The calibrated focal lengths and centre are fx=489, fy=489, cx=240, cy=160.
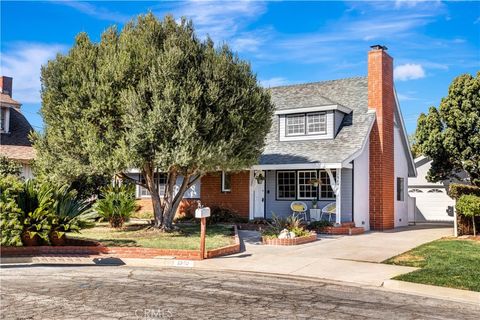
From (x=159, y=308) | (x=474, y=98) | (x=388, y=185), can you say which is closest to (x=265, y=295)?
(x=159, y=308)

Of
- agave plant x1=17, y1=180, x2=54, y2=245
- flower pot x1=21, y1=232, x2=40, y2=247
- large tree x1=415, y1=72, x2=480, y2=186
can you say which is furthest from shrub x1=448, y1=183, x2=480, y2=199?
flower pot x1=21, y1=232, x2=40, y2=247

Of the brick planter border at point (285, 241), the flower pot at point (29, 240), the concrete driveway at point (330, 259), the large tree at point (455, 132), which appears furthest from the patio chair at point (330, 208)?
the flower pot at point (29, 240)

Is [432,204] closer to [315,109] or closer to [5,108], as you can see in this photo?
[315,109]

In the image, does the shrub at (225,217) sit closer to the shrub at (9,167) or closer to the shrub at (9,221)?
the shrub at (9,167)

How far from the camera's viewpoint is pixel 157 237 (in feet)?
54.8

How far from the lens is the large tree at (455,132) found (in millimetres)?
23672

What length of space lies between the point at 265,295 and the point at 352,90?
17446 millimetres

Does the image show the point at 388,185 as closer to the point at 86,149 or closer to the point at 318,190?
the point at 318,190

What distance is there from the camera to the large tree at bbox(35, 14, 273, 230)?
15.5 meters

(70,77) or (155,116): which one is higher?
(70,77)

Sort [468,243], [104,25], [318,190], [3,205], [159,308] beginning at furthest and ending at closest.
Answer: [318,190] < [104,25] < [468,243] < [3,205] < [159,308]

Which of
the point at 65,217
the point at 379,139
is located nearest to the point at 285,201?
the point at 379,139

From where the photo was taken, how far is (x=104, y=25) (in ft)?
59.4

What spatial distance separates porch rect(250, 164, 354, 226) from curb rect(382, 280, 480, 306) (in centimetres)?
947
